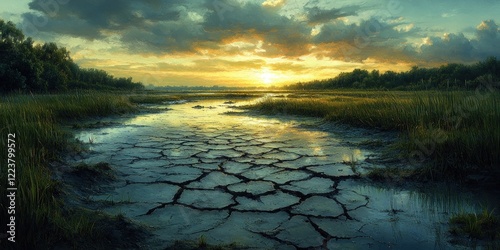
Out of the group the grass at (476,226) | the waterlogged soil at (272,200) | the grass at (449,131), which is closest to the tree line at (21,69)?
the waterlogged soil at (272,200)

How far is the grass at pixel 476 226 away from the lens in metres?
2.34

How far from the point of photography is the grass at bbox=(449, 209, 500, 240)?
7.68 ft

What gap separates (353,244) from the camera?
2.27m

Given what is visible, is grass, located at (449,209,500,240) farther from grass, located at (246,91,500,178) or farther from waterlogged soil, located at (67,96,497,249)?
grass, located at (246,91,500,178)

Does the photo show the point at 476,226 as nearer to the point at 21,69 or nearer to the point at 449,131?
the point at 449,131

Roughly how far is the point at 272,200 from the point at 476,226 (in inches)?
64.0

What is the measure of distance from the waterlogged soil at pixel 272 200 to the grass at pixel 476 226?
95 millimetres

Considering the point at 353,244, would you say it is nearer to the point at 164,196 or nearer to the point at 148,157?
the point at 164,196

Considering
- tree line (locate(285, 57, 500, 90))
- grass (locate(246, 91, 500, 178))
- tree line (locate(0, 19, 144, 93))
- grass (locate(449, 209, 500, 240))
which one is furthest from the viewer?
tree line (locate(285, 57, 500, 90))

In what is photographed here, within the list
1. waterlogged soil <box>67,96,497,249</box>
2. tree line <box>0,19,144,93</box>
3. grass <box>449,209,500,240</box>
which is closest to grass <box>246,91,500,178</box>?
waterlogged soil <box>67,96,497,249</box>

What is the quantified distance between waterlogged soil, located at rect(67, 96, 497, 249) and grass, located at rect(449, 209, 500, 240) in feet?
0.31

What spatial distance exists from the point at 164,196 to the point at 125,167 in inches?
56.5

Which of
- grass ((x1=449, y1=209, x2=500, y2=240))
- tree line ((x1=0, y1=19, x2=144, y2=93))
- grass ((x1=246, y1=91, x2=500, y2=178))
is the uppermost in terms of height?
tree line ((x1=0, y1=19, x2=144, y2=93))

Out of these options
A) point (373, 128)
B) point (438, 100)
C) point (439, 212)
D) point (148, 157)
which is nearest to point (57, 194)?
point (148, 157)
